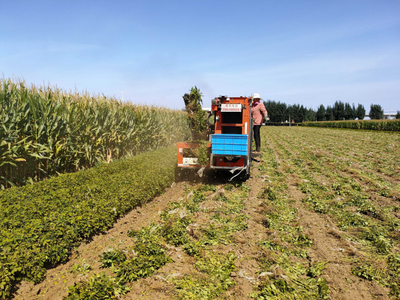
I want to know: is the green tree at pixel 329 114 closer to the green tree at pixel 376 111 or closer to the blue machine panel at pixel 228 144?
the green tree at pixel 376 111

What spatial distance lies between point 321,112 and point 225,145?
122 meters

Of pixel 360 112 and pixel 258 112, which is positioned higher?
pixel 360 112

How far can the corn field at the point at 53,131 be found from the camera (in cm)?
666

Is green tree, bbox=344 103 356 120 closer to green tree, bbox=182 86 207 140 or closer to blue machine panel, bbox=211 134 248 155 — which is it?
green tree, bbox=182 86 207 140

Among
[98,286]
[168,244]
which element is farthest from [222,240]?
[98,286]

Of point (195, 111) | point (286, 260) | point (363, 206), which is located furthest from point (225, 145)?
point (286, 260)

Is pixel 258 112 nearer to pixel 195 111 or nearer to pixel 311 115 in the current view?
pixel 195 111

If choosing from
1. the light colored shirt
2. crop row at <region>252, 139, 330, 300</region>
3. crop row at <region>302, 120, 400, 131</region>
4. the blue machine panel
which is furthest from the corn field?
crop row at <region>302, 120, 400, 131</region>

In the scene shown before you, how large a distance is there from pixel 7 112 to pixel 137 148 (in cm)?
733

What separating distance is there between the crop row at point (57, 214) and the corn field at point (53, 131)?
0.99 metres

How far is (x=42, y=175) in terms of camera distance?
25.4 feet

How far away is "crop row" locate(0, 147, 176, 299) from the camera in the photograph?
3.72 meters

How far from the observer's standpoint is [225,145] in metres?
8.15

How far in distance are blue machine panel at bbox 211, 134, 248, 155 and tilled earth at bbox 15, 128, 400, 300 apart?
4.11 feet
